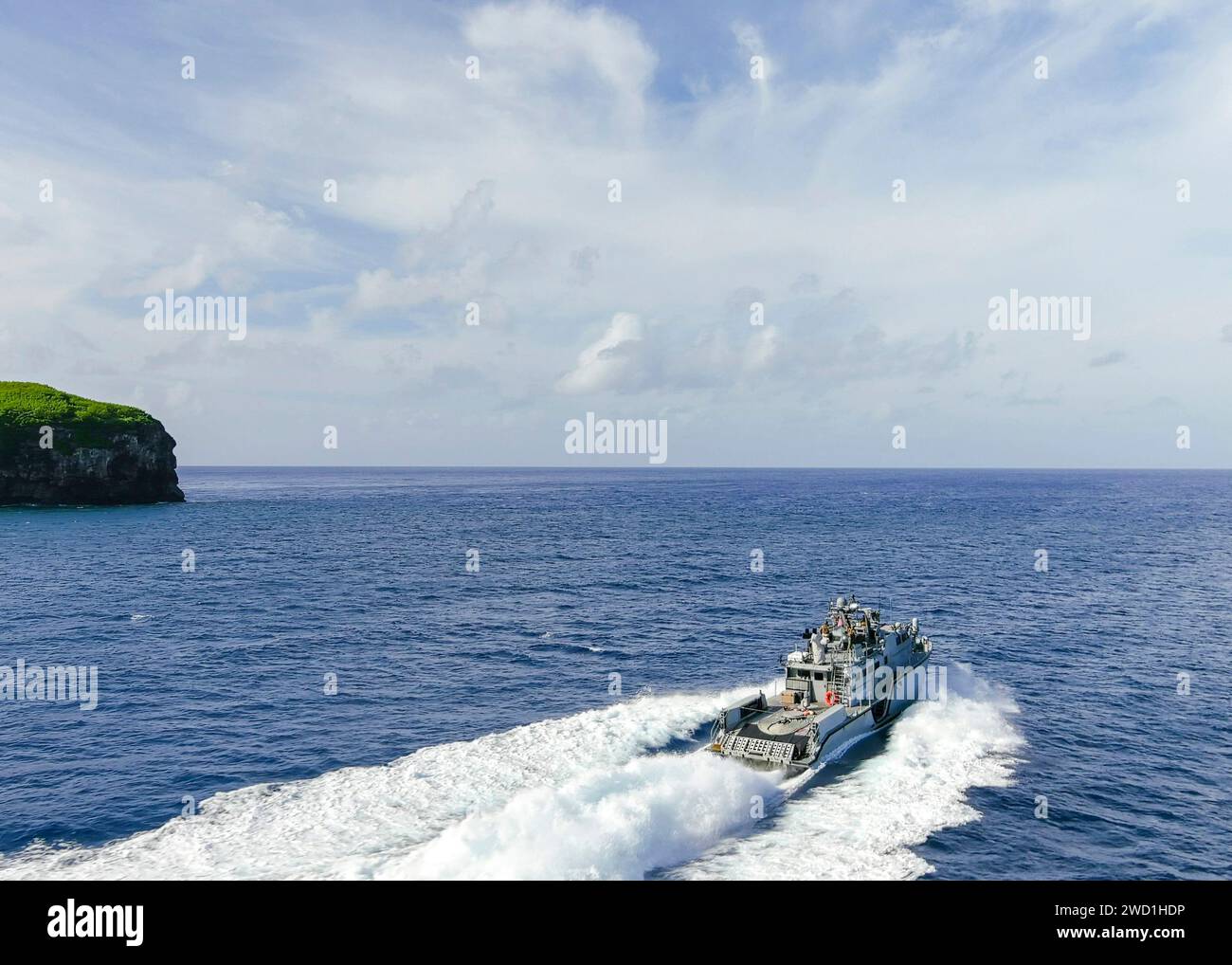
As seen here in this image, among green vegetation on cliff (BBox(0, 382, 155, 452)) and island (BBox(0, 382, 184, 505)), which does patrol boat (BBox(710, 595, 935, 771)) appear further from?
green vegetation on cliff (BBox(0, 382, 155, 452))

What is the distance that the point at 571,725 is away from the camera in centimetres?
4459

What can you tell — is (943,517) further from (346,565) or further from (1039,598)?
(346,565)

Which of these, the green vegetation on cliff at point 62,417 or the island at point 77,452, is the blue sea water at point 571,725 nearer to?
the island at point 77,452

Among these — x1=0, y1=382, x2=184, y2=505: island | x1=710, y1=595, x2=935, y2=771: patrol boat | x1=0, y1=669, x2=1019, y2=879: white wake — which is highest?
x1=0, y1=382, x2=184, y2=505: island

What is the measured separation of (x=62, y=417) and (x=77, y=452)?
9655 millimetres

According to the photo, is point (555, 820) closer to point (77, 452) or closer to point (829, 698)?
point (829, 698)

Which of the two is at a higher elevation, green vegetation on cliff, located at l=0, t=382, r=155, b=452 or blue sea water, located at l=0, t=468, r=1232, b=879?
green vegetation on cliff, located at l=0, t=382, r=155, b=452

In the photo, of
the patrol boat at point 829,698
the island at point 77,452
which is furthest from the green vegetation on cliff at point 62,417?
the patrol boat at point 829,698

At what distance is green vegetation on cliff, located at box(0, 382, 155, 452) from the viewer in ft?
510

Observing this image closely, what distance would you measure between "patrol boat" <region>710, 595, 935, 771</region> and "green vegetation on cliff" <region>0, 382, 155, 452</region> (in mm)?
170166

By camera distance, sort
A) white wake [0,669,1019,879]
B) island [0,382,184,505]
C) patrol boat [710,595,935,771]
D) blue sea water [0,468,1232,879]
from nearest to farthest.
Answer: white wake [0,669,1019,879]
blue sea water [0,468,1232,879]
patrol boat [710,595,935,771]
island [0,382,184,505]

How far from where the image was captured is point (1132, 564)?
102625mm

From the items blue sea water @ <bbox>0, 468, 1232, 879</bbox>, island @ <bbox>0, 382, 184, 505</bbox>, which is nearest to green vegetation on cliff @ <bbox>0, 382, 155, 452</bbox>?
island @ <bbox>0, 382, 184, 505</bbox>
